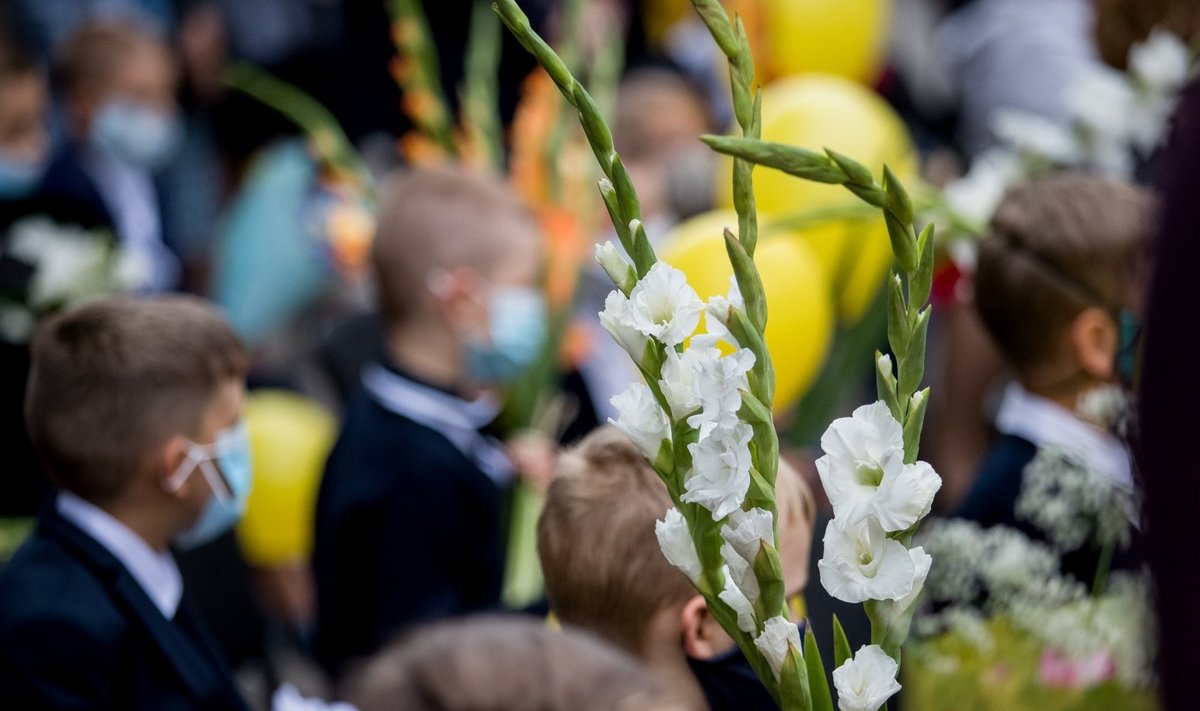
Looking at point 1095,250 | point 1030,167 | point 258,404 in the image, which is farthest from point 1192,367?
point 258,404

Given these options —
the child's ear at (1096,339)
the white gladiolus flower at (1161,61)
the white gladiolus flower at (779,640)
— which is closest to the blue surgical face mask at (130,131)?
the white gladiolus flower at (1161,61)

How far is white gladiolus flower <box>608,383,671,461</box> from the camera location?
0.87 meters

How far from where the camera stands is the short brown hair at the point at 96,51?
400 centimetres

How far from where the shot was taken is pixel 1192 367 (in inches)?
21.1

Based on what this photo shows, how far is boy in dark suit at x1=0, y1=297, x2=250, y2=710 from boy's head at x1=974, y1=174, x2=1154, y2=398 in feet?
3.11

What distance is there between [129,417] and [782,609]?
3.74 feet

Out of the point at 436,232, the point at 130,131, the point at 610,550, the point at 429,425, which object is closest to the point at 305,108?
the point at 130,131

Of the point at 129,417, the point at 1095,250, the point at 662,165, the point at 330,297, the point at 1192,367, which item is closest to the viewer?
the point at 1192,367

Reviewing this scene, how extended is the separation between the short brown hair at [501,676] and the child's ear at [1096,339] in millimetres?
1096

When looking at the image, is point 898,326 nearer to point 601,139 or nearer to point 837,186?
point 601,139

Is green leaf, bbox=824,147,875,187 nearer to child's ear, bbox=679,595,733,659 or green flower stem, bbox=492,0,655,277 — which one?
green flower stem, bbox=492,0,655,277

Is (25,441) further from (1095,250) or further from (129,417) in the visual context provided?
(1095,250)

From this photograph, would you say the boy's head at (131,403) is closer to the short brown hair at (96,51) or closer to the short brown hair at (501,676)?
the short brown hair at (501,676)

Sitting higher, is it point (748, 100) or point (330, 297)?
point (748, 100)
